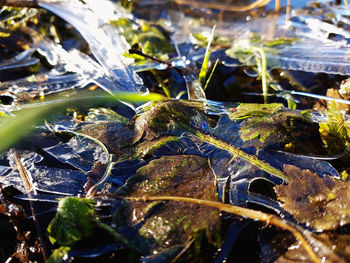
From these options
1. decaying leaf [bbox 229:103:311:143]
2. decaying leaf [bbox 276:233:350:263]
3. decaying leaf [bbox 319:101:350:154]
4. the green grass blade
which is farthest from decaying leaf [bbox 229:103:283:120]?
decaying leaf [bbox 276:233:350:263]

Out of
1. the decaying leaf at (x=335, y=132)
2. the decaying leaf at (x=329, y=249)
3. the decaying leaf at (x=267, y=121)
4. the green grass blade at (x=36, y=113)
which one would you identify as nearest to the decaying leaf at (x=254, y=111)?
the decaying leaf at (x=267, y=121)

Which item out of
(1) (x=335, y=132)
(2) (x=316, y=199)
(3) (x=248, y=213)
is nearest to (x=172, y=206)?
(3) (x=248, y=213)

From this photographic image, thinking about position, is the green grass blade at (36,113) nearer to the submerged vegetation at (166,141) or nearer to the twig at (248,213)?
the submerged vegetation at (166,141)

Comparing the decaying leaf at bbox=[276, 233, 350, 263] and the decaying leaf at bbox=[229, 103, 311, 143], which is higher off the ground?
the decaying leaf at bbox=[229, 103, 311, 143]

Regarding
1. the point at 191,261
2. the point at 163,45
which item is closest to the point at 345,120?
the point at 191,261

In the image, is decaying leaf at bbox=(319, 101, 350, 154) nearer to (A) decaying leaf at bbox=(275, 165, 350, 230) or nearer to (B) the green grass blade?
(A) decaying leaf at bbox=(275, 165, 350, 230)

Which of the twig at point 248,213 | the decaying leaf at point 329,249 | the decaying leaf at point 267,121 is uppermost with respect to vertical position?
the decaying leaf at point 267,121

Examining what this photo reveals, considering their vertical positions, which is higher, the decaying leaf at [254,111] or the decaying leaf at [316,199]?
the decaying leaf at [254,111]
